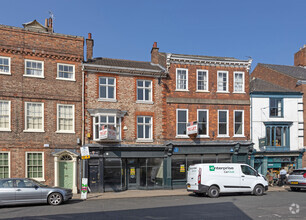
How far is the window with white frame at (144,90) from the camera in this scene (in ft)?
80.2

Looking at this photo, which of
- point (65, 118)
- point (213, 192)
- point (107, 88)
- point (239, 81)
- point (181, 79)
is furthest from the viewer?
point (239, 81)

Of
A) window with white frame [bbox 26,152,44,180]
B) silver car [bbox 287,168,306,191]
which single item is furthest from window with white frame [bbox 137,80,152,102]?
silver car [bbox 287,168,306,191]

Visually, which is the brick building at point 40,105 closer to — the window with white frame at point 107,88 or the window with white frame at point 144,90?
the window with white frame at point 107,88

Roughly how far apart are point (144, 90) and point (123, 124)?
A: 9.91 feet

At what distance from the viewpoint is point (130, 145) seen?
23.5 meters

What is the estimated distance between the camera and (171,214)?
13.2 m

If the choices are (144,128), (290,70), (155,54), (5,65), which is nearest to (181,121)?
(144,128)

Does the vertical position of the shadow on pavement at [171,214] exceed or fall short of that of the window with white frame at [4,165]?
it falls short

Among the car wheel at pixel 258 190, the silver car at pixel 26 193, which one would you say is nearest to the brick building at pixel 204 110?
the car wheel at pixel 258 190

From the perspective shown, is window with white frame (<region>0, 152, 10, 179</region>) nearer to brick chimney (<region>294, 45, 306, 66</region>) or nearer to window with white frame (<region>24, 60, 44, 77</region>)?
window with white frame (<region>24, 60, 44, 77</region>)

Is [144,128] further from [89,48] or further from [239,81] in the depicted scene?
[239,81]

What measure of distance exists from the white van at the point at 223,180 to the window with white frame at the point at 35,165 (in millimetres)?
9552

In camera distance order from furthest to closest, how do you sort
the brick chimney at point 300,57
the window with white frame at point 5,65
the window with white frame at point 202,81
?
the brick chimney at point 300,57, the window with white frame at point 202,81, the window with white frame at point 5,65

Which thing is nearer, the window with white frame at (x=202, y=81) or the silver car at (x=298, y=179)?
the silver car at (x=298, y=179)
